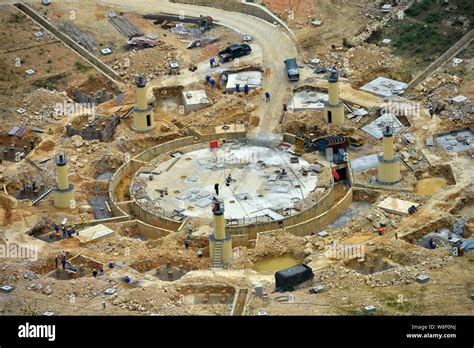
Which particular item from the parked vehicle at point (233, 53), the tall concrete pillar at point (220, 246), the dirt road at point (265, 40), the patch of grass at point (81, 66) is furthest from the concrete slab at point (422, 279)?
the patch of grass at point (81, 66)

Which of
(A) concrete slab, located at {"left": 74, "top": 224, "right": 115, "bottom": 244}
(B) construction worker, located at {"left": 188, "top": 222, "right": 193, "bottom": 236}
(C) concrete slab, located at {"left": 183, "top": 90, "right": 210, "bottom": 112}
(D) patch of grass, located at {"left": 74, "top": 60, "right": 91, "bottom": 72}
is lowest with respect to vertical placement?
(A) concrete slab, located at {"left": 74, "top": 224, "right": 115, "bottom": 244}

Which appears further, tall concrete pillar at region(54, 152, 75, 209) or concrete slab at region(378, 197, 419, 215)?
tall concrete pillar at region(54, 152, 75, 209)

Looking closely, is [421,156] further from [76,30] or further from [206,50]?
[76,30]

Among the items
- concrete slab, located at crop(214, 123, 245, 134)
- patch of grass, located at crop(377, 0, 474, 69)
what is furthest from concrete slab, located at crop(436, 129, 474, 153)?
concrete slab, located at crop(214, 123, 245, 134)

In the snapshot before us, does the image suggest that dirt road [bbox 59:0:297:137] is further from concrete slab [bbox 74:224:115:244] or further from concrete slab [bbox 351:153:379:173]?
concrete slab [bbox 74:224:115:244]

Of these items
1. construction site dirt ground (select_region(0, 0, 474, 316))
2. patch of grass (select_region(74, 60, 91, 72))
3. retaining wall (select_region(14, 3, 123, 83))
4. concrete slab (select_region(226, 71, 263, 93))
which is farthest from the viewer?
retaining wall (select_region(14, 3, 123, 83))

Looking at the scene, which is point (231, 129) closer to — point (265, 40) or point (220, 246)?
point (265, 40)

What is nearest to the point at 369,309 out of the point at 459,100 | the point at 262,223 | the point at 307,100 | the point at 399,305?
the point at 399,305

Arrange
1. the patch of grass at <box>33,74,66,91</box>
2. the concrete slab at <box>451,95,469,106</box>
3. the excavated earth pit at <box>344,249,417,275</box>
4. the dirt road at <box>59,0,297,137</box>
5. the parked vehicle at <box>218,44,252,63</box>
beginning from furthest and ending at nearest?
the parked vehicle at <box>218,44,252,63</box> < the patch of grass at <box>33,74,66,91</box> < the dirt road at <box>59,0,297,137</box> < the concrete slab at <box>451,95,469,106</box> < the excavated earth pit at <box>344,249,417,275</box>

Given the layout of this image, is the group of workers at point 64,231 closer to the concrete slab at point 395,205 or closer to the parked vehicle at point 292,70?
the concrete slab at point 395,205
